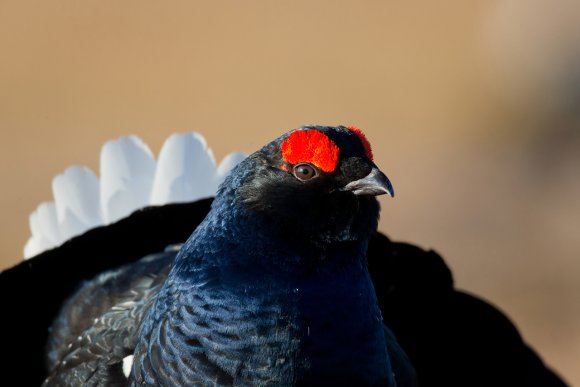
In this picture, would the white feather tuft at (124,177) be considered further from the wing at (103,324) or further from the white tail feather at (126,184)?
the wing at (103,324)

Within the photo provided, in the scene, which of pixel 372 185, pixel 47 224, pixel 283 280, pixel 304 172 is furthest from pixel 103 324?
pixel 47 224

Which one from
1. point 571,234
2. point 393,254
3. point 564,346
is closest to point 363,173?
point 393,254

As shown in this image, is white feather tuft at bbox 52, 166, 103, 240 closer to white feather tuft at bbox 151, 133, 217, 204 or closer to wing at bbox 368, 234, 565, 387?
white feather tuft at bbox 151, 133, 217, 204

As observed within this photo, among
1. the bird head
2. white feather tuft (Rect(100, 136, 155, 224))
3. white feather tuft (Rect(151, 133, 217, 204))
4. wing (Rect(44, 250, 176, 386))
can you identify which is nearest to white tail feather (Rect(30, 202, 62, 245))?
white feather tuft (Rect(100, 136, 155, 224))

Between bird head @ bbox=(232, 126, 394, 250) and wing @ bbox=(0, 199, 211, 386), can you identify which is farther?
wing @ bbox=(0, 199, 211, 386)

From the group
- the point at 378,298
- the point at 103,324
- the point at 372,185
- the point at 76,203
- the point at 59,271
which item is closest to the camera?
the point at 372,185

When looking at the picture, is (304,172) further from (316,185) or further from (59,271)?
(59,271)
